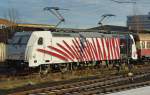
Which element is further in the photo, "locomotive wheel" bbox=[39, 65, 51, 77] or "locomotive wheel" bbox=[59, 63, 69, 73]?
"locomotive wheel" bbox=[59, 63, 69, 73]

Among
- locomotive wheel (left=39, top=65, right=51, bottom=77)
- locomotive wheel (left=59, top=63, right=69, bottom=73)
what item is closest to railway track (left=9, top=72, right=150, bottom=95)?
locomotive wheel (left=39, top=65, right=51, bottom=77)

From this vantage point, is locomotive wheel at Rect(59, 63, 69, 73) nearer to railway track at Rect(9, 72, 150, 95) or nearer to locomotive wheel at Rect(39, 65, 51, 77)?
locomotive wheel at Rect(39, 65, 51, 77)

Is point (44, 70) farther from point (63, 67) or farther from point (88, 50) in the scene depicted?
point (88, 50)

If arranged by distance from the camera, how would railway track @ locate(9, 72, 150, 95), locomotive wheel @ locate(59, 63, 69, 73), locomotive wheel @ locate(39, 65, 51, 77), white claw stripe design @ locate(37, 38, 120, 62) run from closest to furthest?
railway track @ locate(9, 72, 150, 95)
locomotive wheel @ locate(39, 65, 51, 77)
white claw stripe design @ locate(37, 38, 120, 62)
locomotive wheel @ locate(59, 63, 69, 73)

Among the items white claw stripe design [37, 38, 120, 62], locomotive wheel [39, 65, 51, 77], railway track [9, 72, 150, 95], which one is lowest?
railway track [9, 72, 150, 95]

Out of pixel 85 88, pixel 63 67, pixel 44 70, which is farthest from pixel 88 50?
pixel 85 88

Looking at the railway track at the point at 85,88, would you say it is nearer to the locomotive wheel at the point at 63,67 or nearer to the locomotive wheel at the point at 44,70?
the locomotive wheel at the point at 44,70

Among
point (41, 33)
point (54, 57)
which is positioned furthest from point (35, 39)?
point (54, 57)

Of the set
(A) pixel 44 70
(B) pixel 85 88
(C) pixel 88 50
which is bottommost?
(B) pixel 85 88

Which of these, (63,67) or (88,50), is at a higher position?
(88,50)

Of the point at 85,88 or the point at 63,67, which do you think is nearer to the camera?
the point at 85,88

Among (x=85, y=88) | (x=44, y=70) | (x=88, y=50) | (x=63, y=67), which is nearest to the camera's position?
(x=85, y=88)

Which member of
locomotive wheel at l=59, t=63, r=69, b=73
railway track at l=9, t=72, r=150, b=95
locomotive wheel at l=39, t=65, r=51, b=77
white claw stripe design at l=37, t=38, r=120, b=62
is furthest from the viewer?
locomotive wheel at l=59, t=63, r=69, b=73

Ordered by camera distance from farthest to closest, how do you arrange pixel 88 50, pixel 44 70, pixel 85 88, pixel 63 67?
pixel 88 50
pixel 63 67
pixel 44 70
pixel 85 88
